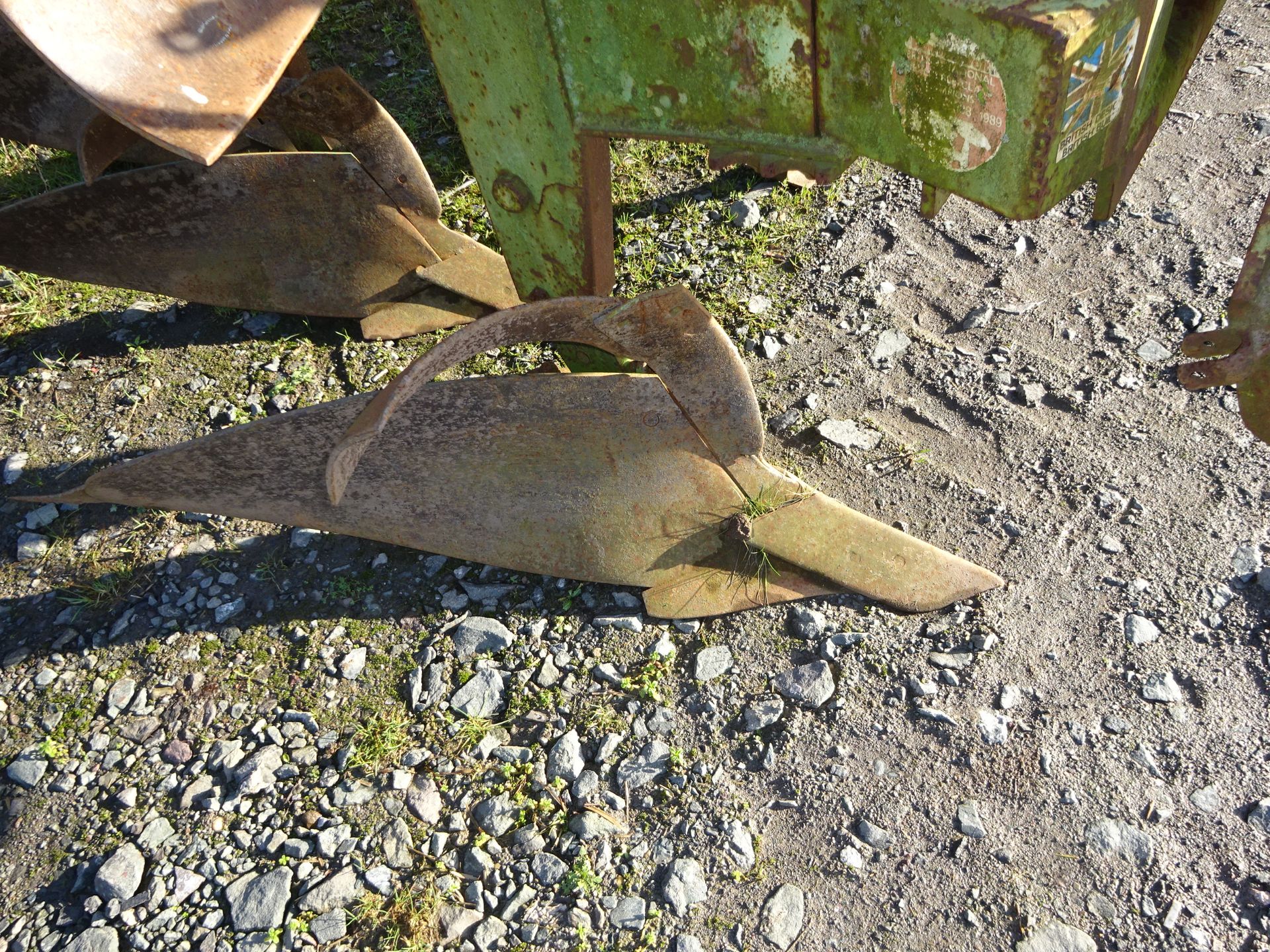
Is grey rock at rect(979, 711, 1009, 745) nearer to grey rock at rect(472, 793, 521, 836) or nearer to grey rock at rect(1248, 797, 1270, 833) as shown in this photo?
grey rock at rect(1248, 797, 1270, 833)

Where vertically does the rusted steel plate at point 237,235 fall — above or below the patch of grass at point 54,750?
above

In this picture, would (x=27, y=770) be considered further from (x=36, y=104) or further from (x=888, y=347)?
(x=888, y=347)

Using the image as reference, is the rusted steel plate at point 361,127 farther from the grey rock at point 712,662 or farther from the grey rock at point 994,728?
the grey rock at point 994,728

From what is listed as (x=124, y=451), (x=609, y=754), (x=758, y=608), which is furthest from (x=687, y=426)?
(x=124, y=451)

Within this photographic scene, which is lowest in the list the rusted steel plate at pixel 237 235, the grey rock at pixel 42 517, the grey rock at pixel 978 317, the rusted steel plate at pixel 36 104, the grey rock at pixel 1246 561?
the grey rock at pixel 42 517

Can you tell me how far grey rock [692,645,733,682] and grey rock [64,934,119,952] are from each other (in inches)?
52.0

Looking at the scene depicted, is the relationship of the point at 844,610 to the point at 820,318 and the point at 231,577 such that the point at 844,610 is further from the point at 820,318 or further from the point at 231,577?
the point at 231,577

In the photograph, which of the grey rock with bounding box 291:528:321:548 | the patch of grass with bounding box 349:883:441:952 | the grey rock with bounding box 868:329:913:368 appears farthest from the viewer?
the grey rock with bounding box 868:329:913:368

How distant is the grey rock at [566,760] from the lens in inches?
81.6

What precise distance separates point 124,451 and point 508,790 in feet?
5.64

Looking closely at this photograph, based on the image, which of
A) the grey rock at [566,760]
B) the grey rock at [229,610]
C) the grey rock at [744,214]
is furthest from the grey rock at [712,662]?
the grey rock at [744,214]

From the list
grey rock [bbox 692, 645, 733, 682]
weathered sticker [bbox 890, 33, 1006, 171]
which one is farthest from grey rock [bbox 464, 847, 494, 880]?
weathered sticker [bbox 890, 33, 1006, 171]

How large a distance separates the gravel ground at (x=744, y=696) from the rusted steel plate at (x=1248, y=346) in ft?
2.12

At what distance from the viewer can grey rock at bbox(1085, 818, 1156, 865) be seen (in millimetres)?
1837
